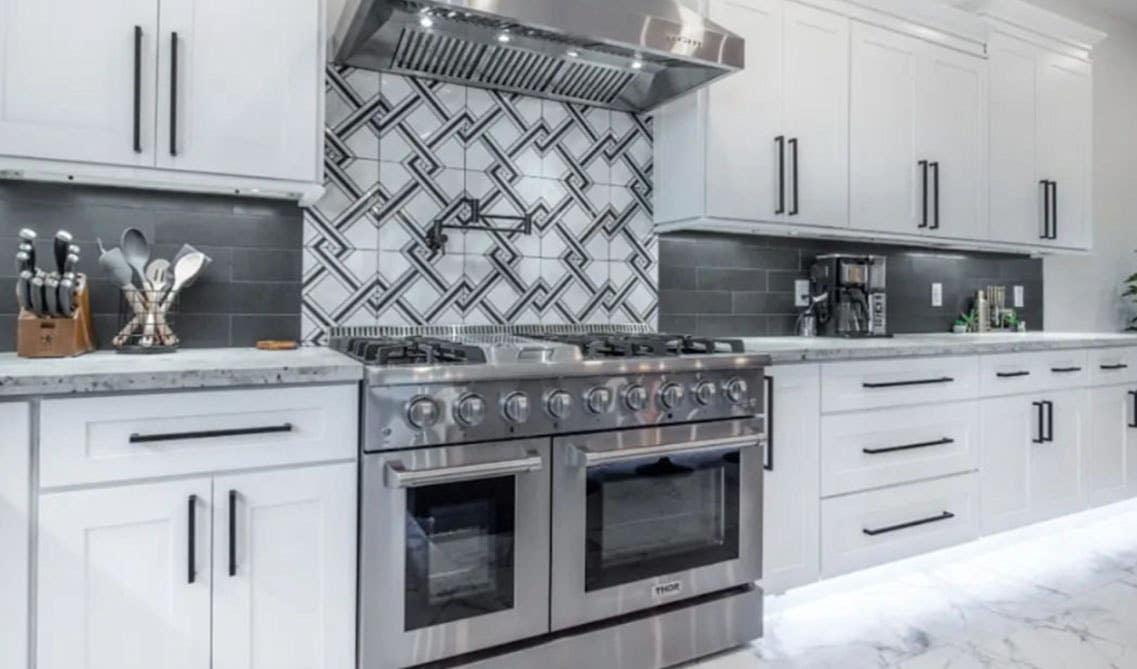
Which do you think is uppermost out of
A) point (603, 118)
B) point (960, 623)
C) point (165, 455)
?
point (603, 118)

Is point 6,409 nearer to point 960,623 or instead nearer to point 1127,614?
point 960,623

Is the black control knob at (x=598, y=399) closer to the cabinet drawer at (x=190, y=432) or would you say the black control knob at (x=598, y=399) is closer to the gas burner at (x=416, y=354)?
the gas burner at (x=416, y=354)

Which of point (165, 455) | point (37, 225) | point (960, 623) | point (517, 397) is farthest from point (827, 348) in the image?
point (37, 225)

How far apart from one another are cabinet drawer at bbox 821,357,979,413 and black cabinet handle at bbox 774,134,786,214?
655 mm

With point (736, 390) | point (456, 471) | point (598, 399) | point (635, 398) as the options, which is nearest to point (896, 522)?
point (736, 390)

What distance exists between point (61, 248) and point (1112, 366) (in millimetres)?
4015

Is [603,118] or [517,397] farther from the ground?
[603,118]

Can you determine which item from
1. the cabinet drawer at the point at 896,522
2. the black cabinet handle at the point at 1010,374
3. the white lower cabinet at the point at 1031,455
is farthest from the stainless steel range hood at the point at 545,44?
the white lower cabinet at the point at 1031,455

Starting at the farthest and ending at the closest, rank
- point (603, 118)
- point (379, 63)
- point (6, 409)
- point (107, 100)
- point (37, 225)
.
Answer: point (603, 118) < point (379, 63) < point (37, 225) < point (107, 100) < point (6, 409)

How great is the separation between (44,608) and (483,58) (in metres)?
1.79

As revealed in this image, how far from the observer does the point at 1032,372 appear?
2881mm

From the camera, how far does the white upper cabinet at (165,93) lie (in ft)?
5.29

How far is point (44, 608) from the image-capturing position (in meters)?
1.36

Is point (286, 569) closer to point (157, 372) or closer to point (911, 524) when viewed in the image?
point (157, 372)
